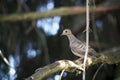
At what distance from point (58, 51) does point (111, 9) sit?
2.57 ft

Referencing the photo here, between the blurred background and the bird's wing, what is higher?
the bird's wing

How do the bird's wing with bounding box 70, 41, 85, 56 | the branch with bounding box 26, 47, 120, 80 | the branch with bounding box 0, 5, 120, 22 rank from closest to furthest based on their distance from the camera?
the branch with bounding box 26, 47, 120, 80, the bird's wing with bounding box 70, 41, 85, 56, the branch with bounding box 0, 5, 120, 22

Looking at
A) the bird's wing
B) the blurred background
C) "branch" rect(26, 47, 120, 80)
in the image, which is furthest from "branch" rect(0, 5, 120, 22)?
"branch" rect(26, 47, 120, 80)

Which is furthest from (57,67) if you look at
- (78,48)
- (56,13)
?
(56,13)

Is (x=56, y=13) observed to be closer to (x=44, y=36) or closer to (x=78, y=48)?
(x=44, y=36)

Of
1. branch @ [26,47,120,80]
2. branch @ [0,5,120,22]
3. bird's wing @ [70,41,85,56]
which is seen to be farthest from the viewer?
branch @ [0,5,120,22]

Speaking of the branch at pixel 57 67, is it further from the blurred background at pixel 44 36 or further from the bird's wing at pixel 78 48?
the blurred background at pixel 44 36

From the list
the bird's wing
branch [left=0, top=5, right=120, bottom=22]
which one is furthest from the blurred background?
the bird's wing

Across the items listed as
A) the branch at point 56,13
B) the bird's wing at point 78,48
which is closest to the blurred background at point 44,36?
the branch at point 56,13

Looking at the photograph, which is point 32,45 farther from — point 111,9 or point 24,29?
point 111,9

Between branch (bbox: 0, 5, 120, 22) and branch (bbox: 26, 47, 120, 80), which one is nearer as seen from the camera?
branch (bbox: 26, 47, 120, 80)

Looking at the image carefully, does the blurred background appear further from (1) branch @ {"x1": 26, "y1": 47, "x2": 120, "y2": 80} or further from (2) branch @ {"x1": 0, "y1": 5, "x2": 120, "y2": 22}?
(1) branch @ {"x1": 26, "y1": 47, "x2": 120, "y2": 80}

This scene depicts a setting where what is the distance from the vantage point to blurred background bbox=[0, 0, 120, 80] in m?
5.08

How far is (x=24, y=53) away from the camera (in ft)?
17.7
